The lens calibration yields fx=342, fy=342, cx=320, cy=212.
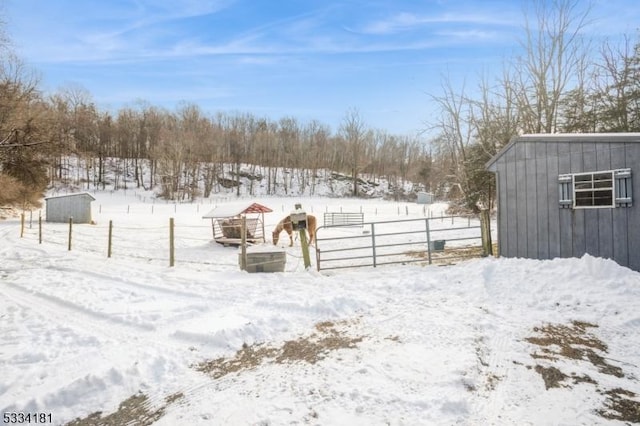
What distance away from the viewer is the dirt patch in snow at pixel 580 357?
295cm

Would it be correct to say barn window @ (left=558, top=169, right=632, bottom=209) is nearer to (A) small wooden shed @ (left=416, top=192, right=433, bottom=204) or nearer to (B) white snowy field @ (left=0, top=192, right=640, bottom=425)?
(B) white snowy field @ (left=0, top=192, right=640, bottom=425)

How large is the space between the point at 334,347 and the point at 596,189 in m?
6.55

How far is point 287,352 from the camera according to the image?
4168 millimetres

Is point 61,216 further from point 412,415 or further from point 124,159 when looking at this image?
point 124,159

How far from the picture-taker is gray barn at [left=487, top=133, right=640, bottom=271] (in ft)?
21.6

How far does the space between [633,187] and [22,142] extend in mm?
14146

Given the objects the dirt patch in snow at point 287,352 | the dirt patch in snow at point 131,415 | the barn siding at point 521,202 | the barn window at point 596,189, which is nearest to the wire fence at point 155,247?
the dirt patch in snow at point 287,352

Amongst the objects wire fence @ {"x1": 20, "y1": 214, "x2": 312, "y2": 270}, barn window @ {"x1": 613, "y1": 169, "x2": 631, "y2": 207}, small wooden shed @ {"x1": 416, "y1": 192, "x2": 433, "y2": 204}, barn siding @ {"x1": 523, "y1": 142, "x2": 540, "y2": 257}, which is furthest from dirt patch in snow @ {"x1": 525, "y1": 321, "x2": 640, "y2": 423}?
small wooden shed @ {"x1": 416, "y1": 192, "x2": 433, "y2": 204}

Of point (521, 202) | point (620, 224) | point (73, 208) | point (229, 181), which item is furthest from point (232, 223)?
point (229, 181)

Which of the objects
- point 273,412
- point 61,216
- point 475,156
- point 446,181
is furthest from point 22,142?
point 446,181

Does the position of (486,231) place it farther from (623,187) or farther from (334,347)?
(334,347)

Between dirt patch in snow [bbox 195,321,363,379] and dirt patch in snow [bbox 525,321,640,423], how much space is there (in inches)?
83.4

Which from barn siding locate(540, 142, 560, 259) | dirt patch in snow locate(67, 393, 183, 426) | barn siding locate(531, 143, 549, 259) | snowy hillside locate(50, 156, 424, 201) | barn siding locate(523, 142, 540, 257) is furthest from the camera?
snowy hillside locate(50, 156, 424, 201)

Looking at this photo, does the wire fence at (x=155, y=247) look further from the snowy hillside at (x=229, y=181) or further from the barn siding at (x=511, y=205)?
the snowy hillside at (x=229, y=181)
